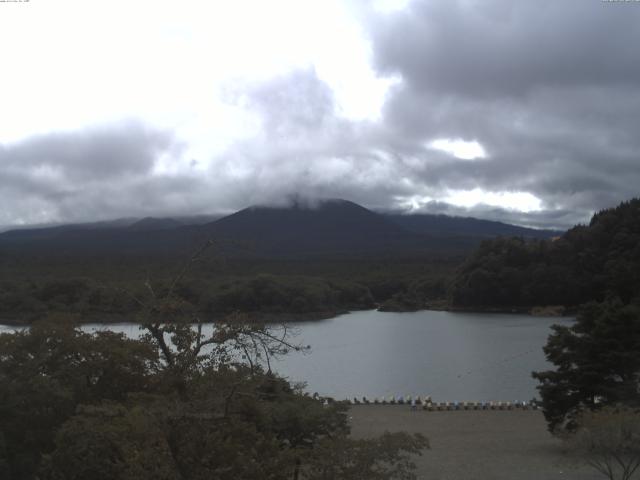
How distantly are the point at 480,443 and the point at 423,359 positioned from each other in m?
18.6

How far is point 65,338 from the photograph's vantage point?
34.8ft

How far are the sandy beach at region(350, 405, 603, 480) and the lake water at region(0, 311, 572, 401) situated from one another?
3.56m

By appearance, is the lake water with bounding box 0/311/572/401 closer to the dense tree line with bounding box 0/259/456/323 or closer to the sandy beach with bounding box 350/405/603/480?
the dense tree line with bounding box 0/259/456/323

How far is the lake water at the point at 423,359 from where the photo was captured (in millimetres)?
28266

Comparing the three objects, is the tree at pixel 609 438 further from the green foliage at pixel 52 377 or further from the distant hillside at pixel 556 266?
the distant hillside at pixel 556 266

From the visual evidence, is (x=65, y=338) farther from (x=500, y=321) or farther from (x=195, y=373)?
(x=500, y=321)

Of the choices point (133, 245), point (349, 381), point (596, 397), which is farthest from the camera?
point (133, 245)

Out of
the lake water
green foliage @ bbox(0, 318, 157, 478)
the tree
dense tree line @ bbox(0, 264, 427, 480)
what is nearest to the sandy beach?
the tree

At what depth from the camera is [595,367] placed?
15.8 metres

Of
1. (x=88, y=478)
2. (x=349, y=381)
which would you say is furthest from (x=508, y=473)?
(x=349, y=381)

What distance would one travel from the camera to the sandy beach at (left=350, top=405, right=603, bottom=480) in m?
14.0

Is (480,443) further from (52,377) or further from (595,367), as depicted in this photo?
(52,377)

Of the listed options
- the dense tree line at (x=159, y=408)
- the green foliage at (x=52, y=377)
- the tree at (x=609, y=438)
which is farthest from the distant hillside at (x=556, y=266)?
the dense tree line at (x=159, y=408)

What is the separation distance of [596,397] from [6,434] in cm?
1374
